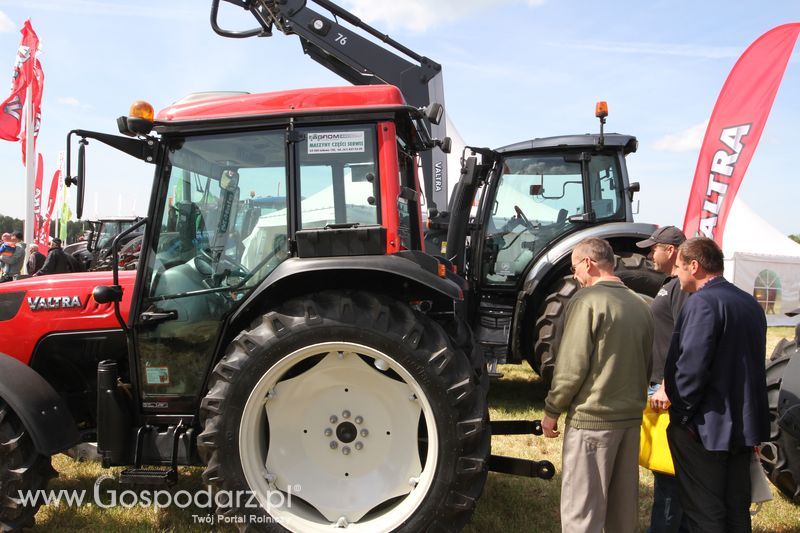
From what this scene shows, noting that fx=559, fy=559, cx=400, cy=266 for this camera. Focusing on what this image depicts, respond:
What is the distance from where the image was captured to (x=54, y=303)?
318 centimetres

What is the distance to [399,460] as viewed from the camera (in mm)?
2662

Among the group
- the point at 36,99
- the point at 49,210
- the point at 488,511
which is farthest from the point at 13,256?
the point at 488,511

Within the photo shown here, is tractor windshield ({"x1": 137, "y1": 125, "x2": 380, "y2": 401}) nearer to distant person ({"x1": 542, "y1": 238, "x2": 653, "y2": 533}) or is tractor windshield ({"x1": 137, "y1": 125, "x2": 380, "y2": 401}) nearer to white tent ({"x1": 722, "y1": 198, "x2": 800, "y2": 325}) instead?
distant person ({"x1": 542, "y1": 238, "x2": 653, "y2": 533})

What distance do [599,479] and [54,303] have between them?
3009 millimetres

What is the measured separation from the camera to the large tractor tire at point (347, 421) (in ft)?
8.08

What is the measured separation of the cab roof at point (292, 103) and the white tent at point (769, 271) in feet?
37.3

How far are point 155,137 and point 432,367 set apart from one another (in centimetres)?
179

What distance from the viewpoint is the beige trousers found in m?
2.39

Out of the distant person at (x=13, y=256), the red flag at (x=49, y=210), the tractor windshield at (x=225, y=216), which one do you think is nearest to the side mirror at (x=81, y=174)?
the tractor windshield at (x=225, y=216)

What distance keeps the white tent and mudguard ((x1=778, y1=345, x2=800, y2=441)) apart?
970 centimetres

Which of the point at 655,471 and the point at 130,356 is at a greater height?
the point at 130,356

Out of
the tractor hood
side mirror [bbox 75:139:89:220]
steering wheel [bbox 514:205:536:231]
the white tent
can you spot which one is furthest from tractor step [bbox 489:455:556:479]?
the white tent

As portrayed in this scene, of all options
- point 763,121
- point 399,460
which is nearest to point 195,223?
point 399,460

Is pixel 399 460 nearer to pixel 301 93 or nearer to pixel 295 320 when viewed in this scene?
pixel 295 320
